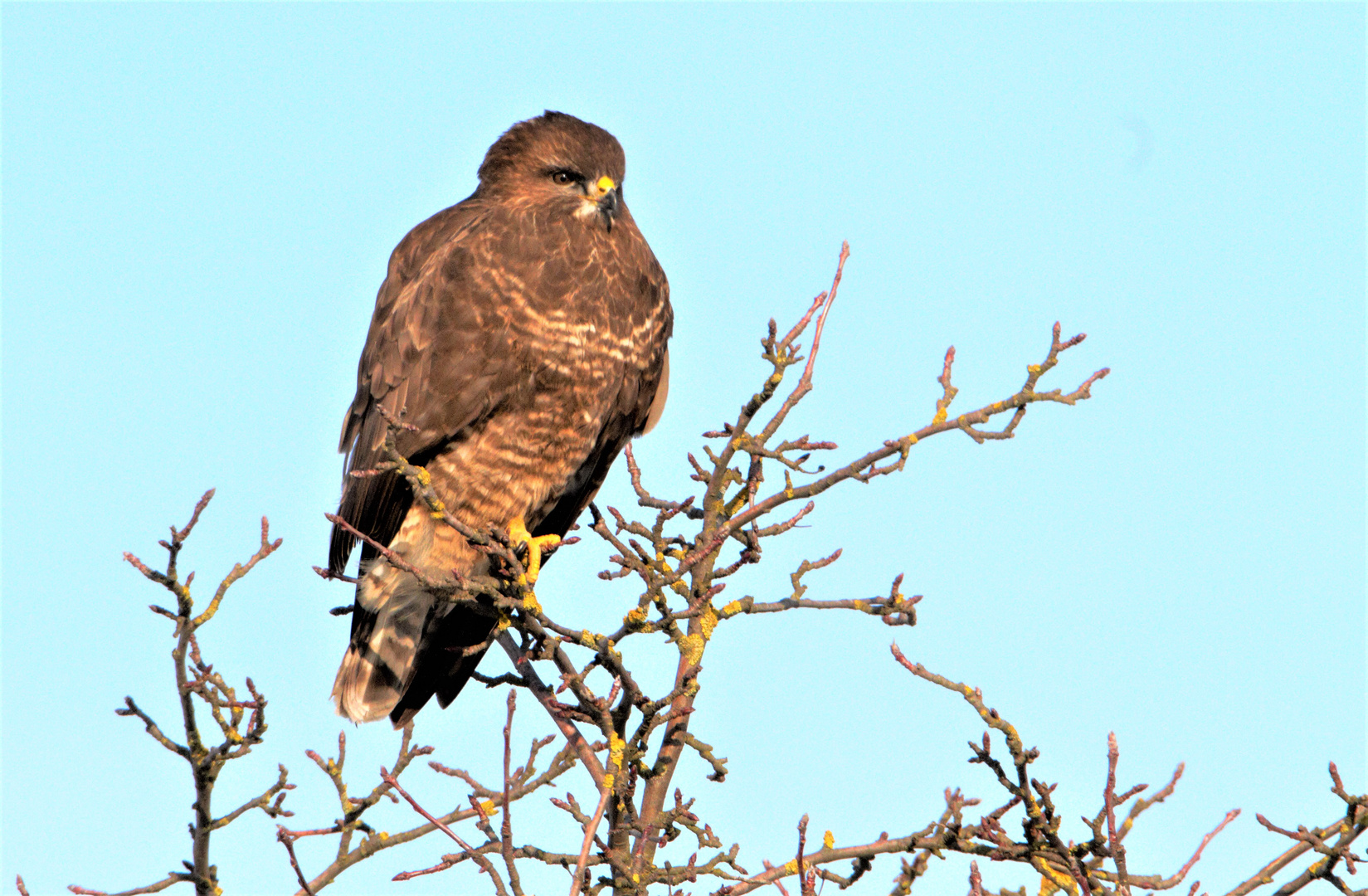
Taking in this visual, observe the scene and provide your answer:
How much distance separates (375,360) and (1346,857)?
3473mm

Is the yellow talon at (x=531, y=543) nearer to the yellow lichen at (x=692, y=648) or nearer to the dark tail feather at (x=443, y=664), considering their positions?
the dark tail feather at (x=443, y=664)

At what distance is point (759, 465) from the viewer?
130 inches

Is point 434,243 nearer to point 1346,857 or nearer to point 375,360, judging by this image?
point 375,360

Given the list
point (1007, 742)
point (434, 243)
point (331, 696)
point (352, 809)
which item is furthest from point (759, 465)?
point (331, 696)

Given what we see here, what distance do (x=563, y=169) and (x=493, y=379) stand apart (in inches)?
37.0

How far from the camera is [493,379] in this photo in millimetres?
4523

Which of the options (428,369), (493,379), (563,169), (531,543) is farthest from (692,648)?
(563,169)

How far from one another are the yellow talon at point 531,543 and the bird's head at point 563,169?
116 cm

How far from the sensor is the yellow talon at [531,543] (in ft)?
14.8

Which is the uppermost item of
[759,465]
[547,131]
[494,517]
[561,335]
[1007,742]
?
[547,131]

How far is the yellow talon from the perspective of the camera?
4.52 m

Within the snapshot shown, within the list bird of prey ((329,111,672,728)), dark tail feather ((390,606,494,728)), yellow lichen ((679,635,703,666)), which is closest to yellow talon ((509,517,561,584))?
bird of prey ((329,111,672,728))

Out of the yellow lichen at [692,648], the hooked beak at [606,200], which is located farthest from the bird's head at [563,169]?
the yellow lichen at [692,648]

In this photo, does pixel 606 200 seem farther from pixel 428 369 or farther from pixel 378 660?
pixel 378 660
